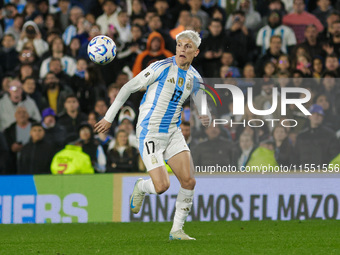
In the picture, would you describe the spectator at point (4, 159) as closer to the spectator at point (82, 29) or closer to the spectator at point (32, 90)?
the spectator at point (32, 90)

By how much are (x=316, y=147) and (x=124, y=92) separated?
5.21 metres

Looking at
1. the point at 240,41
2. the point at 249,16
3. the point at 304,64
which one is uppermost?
the point at 249,16

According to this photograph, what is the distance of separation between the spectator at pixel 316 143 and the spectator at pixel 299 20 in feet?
11.7

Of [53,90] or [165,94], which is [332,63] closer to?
[53,90]

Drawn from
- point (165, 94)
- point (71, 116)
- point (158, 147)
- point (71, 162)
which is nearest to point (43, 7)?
point (71, 116)

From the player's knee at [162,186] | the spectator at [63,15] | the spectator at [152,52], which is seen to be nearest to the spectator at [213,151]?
the spectator at [152,52]

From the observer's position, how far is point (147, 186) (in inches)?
366

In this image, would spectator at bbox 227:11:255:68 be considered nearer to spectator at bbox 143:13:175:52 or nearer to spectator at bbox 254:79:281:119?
spectator at bbox 143:13:175:52

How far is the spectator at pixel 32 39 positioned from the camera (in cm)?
1619

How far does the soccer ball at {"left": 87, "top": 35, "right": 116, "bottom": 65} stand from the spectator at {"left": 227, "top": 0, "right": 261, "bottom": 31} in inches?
278

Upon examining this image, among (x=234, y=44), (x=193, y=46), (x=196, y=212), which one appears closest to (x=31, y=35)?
(x=234, y=44)

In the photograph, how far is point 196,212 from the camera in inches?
509

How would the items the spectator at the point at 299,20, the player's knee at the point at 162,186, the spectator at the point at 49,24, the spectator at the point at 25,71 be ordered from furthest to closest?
the spectator at the point at 49,24 < the spectator at the point at 299,20 < the spectator at the point at 25,71 < the player's knee at the point at 162,186

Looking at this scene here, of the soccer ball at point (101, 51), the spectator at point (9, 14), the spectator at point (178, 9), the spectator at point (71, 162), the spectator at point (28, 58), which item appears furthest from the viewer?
the spectator at point (9, 14)
